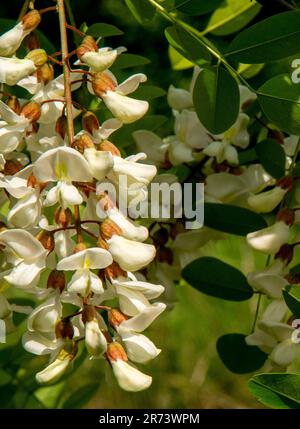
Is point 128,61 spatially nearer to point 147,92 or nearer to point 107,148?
point 147,92

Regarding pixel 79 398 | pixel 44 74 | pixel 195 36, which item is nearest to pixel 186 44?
pixel 195 36

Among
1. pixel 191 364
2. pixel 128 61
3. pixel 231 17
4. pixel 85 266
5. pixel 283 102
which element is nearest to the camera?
pixel 85 266

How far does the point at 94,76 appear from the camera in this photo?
55cm

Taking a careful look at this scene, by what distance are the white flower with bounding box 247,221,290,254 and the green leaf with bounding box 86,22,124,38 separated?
19cm

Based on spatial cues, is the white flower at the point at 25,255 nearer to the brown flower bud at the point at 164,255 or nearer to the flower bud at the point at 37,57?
the flower bud at the point at 37,57

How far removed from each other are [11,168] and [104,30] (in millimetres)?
165

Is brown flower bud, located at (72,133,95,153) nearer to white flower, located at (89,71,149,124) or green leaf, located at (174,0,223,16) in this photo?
white flower, located at (89,71,149,124)

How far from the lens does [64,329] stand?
20.5 inches

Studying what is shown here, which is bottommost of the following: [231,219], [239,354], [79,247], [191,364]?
[191,364]

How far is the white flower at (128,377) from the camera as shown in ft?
1.65

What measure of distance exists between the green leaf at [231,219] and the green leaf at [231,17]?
0.21m

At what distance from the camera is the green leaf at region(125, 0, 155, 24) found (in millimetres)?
606

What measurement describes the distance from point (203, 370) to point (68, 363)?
4.92ft

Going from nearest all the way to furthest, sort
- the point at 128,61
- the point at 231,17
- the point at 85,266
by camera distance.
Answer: the point at 85,266
the point at 128,61
the point at 231,17
